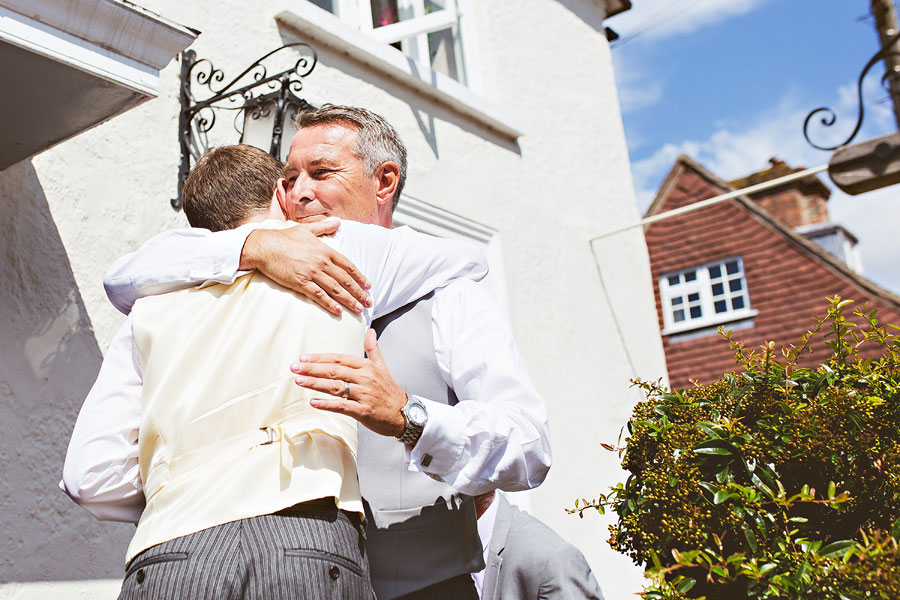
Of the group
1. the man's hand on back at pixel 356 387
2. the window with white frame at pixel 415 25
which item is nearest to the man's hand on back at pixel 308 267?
the man's hand on back at pixel 356 387

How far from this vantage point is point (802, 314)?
15359 millimetres

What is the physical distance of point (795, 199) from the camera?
771 inches

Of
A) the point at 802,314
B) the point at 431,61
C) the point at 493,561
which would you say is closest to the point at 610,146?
the point at 431,61

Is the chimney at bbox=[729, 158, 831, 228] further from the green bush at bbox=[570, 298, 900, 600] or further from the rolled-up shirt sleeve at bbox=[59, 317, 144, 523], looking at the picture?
the rolled-up shirt sleeve at bbox=[59, 317, 144, 523]

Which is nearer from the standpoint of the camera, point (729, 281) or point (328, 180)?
point (328, 180)

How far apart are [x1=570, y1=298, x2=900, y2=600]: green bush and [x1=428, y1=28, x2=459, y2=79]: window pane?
173 inches

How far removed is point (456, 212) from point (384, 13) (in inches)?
56.4

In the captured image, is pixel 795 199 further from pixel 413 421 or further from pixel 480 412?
pixel 413 421

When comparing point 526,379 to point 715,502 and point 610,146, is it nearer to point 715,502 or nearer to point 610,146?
point 715,502

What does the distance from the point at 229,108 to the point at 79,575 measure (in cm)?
207

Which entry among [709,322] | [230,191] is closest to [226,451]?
[230,191]

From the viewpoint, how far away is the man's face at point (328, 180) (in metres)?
2.22

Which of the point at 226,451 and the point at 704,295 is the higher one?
the point at 704,295

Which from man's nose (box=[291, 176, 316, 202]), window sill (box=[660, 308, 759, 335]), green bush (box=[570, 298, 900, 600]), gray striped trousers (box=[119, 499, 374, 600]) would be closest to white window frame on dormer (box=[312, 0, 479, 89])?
man's nose (box=[291, 176, 316, 202])
